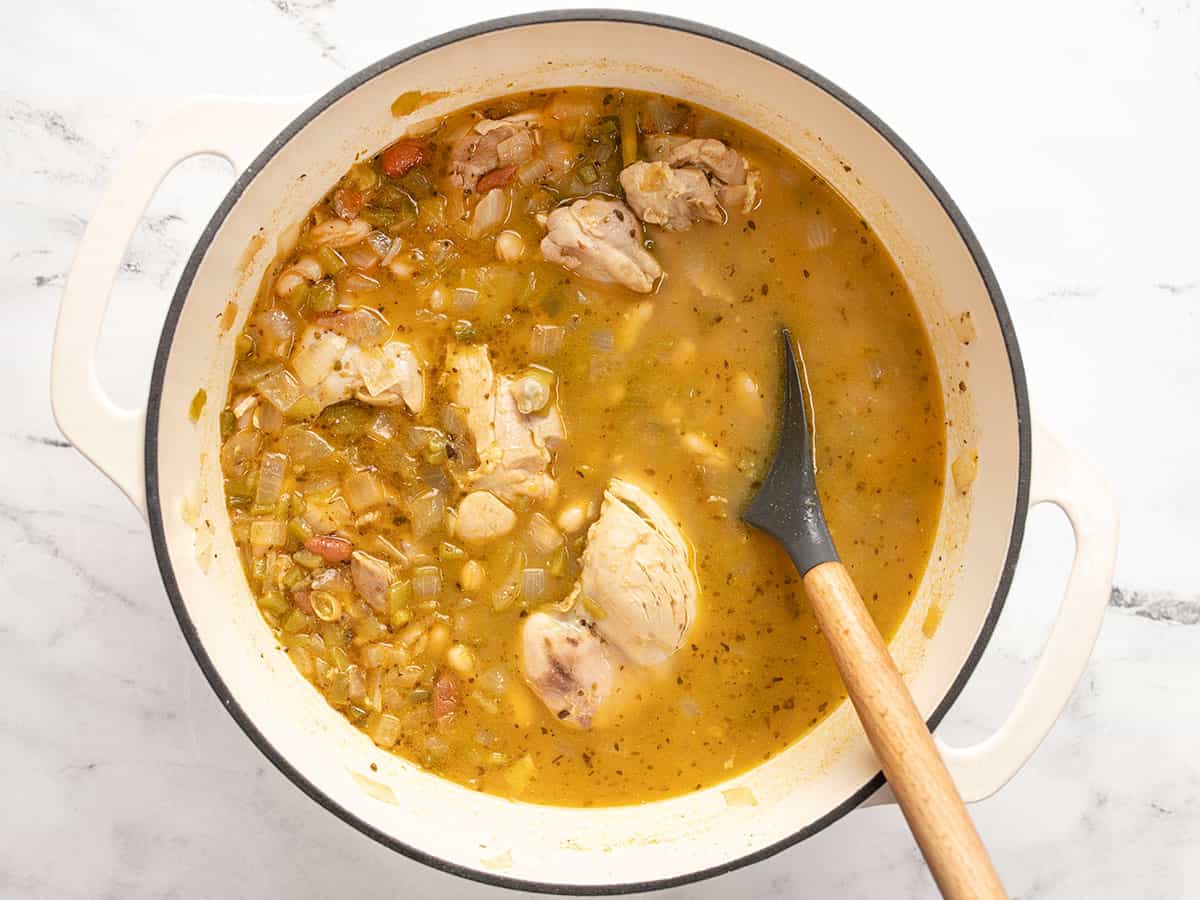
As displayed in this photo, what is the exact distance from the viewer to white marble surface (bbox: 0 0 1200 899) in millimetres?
2848

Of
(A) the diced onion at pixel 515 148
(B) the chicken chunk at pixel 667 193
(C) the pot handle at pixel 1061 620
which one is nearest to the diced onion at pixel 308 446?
(A) the diced onion at pixel 515 148

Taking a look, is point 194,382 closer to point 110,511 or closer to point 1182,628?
point 110,511

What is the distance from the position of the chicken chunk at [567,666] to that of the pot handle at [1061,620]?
2.79ft

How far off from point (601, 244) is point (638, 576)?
2.68ft

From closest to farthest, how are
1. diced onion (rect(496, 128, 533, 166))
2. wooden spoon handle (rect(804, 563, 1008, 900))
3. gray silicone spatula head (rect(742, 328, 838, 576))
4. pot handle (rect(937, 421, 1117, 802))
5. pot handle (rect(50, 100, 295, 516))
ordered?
1. wooden spoon handle (rect(804, 563, 1008, 900))
2. pot handle (rect(50, 100, 295, 516))
3. pot handle (rect(937, 421, 1117, 802))
4. gray silicone spatula head (rect(742, 328, 838, 576))
5. diced onion (rect(496, 128, 533, 166))

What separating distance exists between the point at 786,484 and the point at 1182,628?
4.03 ft

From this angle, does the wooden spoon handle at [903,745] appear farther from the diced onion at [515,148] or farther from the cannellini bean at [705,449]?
the diced onion at [515,148]

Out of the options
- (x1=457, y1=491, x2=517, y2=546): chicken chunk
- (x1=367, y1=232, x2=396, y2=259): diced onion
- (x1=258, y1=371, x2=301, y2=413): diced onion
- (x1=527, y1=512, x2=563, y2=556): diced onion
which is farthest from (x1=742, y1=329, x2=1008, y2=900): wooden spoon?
(x1=258, y1=371, x2=301, y2=413): diced onion

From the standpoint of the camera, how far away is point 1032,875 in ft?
9.87

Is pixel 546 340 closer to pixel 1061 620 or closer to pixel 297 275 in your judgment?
pixel 297 275

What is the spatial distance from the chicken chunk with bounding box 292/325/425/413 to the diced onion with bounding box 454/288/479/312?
161mm

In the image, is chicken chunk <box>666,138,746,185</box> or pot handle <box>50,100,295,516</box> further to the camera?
chicken chunk <box>666,138,746,185</box>

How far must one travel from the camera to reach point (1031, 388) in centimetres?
291

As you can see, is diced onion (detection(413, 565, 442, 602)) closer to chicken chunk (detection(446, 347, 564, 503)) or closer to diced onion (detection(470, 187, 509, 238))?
chicken chunk (detection(446, 347, 564, 503))
